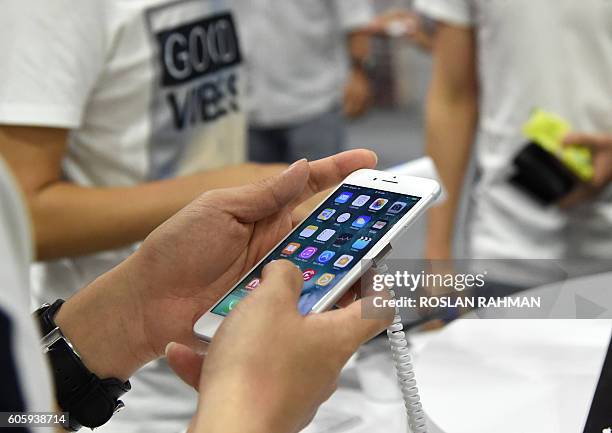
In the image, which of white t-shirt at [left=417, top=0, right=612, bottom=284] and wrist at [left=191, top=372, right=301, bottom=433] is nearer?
wrist at [left=191, top=372, right=301, bottom=433]

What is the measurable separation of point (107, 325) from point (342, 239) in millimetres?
222

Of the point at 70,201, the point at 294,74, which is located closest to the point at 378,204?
the point at 70,201

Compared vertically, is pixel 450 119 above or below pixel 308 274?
below

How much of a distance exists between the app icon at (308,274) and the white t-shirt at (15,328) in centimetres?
22

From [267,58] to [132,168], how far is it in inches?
43.9

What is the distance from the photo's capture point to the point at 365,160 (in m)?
0.66

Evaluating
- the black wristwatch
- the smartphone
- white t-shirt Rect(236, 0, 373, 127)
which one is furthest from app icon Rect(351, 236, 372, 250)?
white t-shirt Rect(236, 0, 373, 127)

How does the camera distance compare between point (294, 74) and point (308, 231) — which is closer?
point (308, 231)

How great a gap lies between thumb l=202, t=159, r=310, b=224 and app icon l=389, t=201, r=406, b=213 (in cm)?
8

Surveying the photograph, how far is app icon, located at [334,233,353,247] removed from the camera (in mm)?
595

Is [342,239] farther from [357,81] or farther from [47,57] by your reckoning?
[357,81]

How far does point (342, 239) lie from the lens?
0.60 m

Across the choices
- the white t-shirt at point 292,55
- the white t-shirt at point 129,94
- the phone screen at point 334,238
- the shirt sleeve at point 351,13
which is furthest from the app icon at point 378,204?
the shirt sleeve at point 351,13

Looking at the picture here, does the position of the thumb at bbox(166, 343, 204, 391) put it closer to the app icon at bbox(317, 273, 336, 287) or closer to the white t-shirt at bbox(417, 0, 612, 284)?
the app icon at bbox(317, 273, 336, 287)
